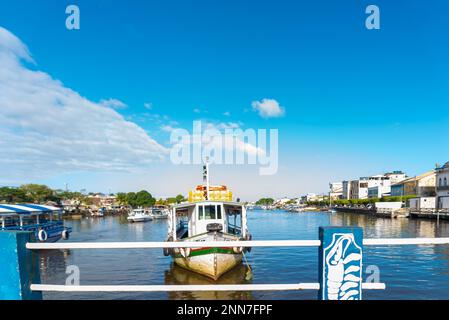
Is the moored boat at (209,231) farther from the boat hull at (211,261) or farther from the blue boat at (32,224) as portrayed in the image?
the blue boat at (32,224)

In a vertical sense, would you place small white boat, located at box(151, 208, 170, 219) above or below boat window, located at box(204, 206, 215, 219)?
below

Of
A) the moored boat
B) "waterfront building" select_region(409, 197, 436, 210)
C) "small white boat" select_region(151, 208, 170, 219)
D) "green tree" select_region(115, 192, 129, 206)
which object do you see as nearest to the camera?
the moored boat

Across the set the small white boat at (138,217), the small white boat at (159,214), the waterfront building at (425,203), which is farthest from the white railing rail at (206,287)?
the small white boat at (159,214)

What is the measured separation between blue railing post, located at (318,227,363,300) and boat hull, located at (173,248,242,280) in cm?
1345

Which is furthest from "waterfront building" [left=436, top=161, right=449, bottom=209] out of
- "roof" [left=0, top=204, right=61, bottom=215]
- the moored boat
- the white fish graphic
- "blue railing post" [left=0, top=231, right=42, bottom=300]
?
"blue railing post" [left=0, top=231, right=42, bottom=300]

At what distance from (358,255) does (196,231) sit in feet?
53.4

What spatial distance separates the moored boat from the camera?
16750 mm

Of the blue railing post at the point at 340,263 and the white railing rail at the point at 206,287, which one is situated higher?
the blue railing post at the point at 340,263

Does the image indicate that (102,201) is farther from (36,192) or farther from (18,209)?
(18,209)

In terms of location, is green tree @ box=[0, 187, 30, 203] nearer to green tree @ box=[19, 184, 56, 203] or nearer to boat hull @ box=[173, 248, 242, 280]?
green tree @ box=[19, 184, 56, 203]

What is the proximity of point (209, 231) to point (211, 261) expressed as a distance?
1.68m

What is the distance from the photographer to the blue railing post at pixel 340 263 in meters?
3.58

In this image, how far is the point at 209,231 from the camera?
1717 centimetres

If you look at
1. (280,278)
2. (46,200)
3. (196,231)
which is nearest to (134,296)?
(196,231)
